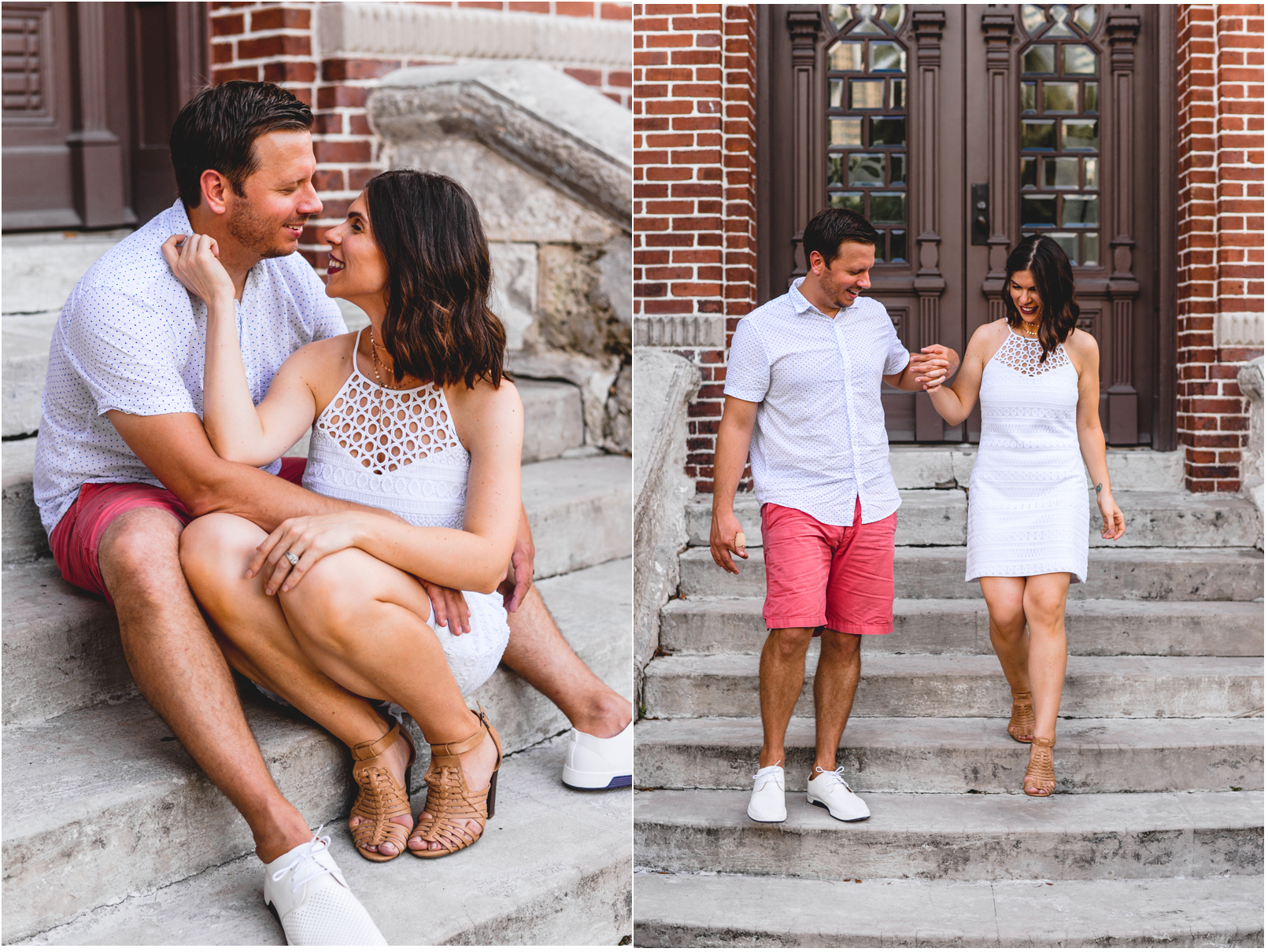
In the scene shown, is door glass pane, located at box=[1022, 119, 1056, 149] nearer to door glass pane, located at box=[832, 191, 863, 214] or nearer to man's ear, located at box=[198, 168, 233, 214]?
door glass pane, located at box=[832, 191, 863, 214]

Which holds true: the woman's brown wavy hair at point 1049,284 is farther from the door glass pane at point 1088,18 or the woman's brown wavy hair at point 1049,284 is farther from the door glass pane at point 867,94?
the door glass pane at point 1088,18

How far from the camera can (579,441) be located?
4.32 metres

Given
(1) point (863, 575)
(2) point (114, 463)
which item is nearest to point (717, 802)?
(1) point (863, 575)

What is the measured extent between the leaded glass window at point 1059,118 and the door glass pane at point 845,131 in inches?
31.3

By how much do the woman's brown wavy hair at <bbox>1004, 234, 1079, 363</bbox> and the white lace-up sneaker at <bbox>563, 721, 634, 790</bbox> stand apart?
60.2 inches

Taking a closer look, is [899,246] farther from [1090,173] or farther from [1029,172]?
[1090,173]

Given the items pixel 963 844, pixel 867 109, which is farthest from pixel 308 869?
pixel 867 109

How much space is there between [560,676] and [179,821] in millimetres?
897

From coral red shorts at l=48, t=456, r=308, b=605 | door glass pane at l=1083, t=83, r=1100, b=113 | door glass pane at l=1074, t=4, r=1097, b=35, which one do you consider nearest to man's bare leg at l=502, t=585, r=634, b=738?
coral red shorts at l=48, t=456, r=308, b=605

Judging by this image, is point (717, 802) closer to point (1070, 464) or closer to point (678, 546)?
point (678, 546)

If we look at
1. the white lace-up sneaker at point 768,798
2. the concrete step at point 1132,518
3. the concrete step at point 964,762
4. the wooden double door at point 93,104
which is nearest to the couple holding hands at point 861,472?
the white lace-up sneaker at point 768,798

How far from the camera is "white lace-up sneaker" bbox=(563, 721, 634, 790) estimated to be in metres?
2.57

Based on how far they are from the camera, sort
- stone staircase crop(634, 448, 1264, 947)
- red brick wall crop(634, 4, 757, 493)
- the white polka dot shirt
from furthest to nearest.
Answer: red brick wall crop(634, 4, 757, 493), stone staircase crop(634, 448, 1264, 947), the white polka dot shirt

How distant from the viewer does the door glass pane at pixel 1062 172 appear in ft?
14.8
